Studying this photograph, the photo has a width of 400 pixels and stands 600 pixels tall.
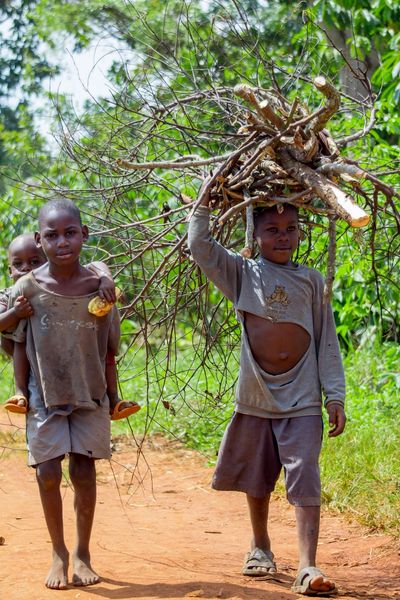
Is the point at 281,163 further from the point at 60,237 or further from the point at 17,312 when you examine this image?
the point at 17,312

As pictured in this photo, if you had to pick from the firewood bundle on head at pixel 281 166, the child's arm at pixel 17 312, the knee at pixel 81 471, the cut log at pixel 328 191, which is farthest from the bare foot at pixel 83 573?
the cut log at pixel 328 191

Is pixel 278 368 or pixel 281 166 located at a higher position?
pixel 281 166

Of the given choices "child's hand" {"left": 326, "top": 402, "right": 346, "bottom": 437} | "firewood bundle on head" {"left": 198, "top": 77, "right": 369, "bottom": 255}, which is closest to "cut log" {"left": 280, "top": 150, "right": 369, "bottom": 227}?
"firewood bundle on head" {"left": 198, "top": 77, "right": 369, "bottom": 255}

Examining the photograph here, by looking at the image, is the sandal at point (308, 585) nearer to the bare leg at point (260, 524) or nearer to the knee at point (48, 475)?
the bare leg at point (260, 524)

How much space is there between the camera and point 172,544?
457 cm

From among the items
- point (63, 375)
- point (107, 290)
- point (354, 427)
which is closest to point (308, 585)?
point (63, 375)

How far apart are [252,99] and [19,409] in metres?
1.43

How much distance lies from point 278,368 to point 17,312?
1.01 meters

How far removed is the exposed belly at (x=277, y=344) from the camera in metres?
3.69

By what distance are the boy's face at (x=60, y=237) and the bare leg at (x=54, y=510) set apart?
0.76 meters

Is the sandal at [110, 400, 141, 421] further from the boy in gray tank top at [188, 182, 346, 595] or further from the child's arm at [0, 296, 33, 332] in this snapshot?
the child's arm at [0, 296, 33, 332]

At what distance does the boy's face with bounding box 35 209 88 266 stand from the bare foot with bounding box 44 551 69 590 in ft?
3.62

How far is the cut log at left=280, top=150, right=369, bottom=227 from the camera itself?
3.02 metres

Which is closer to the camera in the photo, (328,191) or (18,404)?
(328,191)
